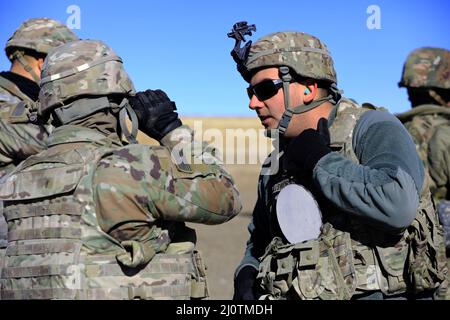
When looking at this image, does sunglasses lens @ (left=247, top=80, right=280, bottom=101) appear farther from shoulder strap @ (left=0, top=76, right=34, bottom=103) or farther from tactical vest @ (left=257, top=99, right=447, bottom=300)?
shoulder strap @ (left=0, top=76, right=34, bottom=103)

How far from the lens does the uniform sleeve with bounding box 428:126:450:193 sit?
714cm

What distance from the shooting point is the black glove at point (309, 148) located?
4.16m

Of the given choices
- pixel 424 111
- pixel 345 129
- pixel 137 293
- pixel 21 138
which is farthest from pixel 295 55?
pixel 424 111

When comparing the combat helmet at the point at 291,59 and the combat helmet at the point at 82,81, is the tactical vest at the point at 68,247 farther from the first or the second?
the combat helmet at the point at 291,59

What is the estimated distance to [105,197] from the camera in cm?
417

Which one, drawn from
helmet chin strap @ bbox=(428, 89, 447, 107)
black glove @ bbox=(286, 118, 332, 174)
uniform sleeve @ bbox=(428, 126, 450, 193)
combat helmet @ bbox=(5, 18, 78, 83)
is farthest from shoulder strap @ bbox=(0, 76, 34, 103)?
helmet chin strap @ bbox=(428, 89, 447, 107)

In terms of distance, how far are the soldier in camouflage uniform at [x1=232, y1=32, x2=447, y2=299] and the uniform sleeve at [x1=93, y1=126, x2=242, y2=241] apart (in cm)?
38

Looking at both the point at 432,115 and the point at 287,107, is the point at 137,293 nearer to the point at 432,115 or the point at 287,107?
the point at 287,107

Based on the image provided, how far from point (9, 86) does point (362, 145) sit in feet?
12.1

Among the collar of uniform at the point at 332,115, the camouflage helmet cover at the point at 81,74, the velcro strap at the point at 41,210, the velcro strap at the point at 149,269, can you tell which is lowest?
the velcro strap at the point at 149,269

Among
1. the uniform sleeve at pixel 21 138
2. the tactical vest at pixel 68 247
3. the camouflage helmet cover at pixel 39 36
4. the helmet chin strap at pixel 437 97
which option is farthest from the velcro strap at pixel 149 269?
the helmet chin strap at pixel 437 97

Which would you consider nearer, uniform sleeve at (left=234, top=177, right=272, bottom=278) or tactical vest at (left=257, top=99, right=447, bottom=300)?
tactical vest at (left=257, top=99, right=447, bottom=300)

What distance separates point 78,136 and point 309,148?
131cm

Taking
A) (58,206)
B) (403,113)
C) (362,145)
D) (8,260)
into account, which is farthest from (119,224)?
(403,113)
